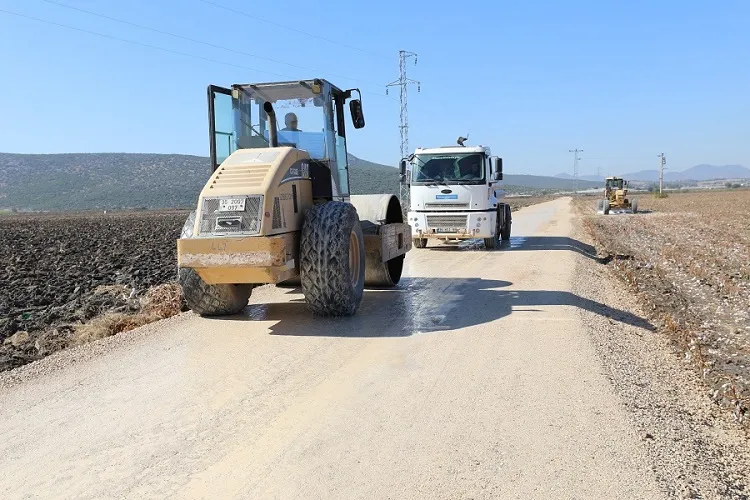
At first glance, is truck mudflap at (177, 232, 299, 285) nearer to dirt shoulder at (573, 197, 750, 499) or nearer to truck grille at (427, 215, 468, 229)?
dirt shoulder at (573, 197, 750, 499)

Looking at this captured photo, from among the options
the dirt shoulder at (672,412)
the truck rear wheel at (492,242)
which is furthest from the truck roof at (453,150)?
the dirt shoulder at (672,412)

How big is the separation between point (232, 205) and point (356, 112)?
249 centimetres

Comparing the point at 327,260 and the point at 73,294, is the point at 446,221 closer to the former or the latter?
the point at 73,294

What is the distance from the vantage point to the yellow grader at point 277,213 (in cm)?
699

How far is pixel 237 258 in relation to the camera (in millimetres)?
6906

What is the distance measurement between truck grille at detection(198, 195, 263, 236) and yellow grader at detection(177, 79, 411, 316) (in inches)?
0.4

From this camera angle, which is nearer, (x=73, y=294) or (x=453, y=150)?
(x=73, y=294)

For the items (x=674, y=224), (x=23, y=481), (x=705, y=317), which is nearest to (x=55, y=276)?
(x=23, y=481)

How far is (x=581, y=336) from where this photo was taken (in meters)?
6.85

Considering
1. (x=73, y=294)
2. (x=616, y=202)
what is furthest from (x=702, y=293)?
(x=616, y=202)

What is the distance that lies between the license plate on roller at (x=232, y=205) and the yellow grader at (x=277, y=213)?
11mm

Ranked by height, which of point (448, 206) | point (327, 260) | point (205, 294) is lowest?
point (205, 294)

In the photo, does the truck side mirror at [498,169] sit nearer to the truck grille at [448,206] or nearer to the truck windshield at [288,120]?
the truck grille at [448,206]

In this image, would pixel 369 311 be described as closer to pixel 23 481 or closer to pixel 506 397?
pixel 506 397
